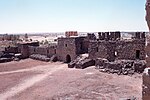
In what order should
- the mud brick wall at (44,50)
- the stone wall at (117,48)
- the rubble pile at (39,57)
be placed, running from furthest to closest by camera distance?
the mud brick wall at (44,50) < the rubble pile at (39,57) < the stone wall at (117,48)

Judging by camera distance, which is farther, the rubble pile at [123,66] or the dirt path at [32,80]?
the rubble pile at [123,66]

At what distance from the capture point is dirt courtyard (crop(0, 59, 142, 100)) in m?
18.4

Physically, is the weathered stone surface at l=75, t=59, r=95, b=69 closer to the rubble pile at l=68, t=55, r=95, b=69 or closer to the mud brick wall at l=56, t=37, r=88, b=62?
the rubble pile at l=68, t=55, r=95, b=69

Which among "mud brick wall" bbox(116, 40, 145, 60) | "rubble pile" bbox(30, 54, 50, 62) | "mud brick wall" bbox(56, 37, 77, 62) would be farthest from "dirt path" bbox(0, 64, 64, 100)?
"mud brick wall" bbox(116, 40, 145, 60)

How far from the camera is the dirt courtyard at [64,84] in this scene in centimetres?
1842

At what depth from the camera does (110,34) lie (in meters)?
29.4

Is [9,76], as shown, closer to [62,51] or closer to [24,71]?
[24,71]

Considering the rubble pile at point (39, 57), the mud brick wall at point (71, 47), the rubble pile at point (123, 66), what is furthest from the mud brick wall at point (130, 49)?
the rubble pile at point (39, 57)

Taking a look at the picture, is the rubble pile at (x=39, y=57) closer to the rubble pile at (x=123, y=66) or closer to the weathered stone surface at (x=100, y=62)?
the weathered stone surface at (x=100, y=62)

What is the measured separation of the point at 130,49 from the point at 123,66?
2.47m

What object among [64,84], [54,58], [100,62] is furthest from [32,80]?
[54,58]

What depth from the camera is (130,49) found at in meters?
26.9

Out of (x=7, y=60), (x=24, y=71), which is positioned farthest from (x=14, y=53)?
(x=24, y=71)

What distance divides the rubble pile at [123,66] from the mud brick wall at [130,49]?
1.08 m
